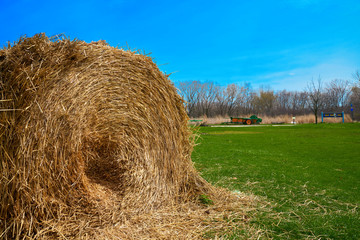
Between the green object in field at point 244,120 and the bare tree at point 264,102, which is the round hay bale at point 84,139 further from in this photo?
the bare tree at point 264,102

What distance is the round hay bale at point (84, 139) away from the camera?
9.37 feet

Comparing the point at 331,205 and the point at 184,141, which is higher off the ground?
the point at 184,141

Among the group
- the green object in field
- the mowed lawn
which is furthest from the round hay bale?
the green object in field

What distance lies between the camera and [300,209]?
4102 millimetres

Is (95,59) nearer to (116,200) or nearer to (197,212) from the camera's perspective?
(116,200)

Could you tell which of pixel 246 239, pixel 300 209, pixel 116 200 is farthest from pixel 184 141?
pixel 300 209

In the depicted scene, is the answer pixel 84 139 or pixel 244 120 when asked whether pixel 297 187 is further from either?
pixel 244 120

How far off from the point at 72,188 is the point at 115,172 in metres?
0.73

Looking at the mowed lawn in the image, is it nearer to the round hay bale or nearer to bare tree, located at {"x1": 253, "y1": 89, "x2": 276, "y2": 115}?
the round hay bale

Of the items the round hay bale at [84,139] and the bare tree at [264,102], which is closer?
the round hay bale at [84,139]

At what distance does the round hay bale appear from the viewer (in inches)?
112

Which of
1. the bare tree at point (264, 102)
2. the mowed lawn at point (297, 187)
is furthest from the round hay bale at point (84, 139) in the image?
the bare tree at point (264, 102)

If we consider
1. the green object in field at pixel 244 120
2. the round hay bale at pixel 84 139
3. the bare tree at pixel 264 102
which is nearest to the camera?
the round hay bale at pixel 84 139

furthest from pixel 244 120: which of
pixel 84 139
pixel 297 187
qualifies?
pixel 84 139
